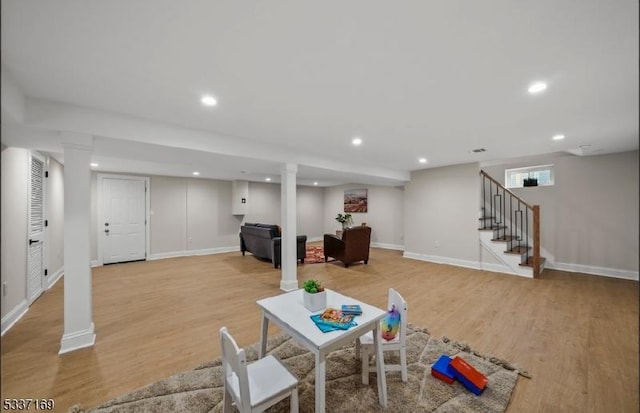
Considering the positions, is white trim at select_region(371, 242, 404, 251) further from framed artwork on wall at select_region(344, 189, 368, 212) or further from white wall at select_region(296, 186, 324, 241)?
white wall at select_region(296, 186, 324, 241)

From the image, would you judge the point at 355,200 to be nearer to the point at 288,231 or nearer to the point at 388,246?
the point at 388,246

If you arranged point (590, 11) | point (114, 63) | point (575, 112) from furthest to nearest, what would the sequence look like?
point (575, 112), point (114, 63), point (590, 11)

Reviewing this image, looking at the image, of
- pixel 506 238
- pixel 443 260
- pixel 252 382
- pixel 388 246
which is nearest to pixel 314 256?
pixel 388 246

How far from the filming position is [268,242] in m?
5.70

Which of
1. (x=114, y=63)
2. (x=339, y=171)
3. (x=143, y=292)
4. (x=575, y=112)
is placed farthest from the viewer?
(x=339, y=171)

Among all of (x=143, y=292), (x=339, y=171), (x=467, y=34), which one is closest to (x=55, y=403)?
(x=143, y=292)

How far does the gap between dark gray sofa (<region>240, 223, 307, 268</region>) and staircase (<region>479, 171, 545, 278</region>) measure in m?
3.70

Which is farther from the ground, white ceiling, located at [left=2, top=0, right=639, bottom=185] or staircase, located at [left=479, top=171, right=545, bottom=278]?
white ceiling, located at [left=2, top=0, right=639, bottom=185]

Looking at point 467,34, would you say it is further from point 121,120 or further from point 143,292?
point 143,292

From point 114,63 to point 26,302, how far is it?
340 centimetres

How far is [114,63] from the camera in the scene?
174cm

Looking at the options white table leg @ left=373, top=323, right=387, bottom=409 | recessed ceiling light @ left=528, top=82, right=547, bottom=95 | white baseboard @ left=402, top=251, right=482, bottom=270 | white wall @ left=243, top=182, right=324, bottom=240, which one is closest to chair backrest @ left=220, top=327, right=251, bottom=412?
white table leg @ left=373, top=323, right=387, bottom=409

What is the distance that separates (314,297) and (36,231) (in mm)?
4087

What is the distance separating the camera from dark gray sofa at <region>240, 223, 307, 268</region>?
5.46 meters
